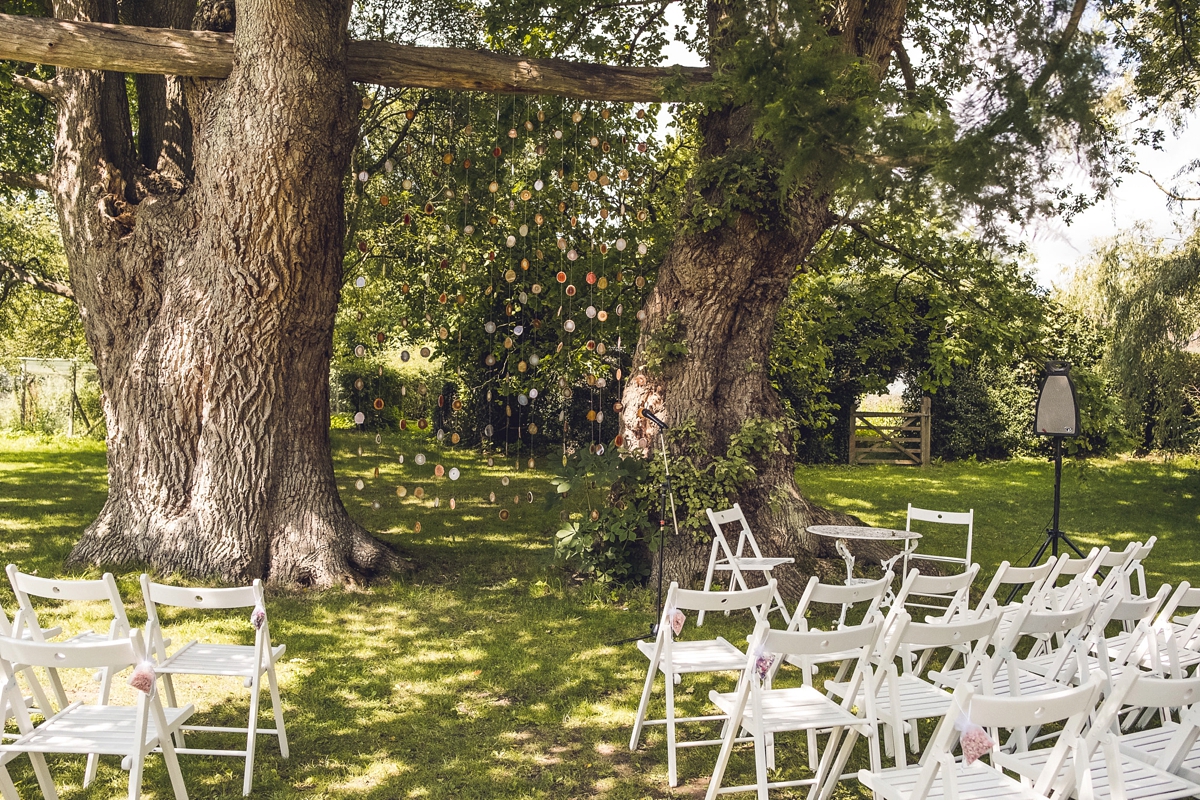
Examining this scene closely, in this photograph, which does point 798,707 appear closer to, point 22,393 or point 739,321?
point 739,321

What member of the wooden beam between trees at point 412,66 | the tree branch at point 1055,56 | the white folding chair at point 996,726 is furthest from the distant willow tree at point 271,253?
the white folding chair at point 996,726

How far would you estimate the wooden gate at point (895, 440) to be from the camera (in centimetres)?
1591

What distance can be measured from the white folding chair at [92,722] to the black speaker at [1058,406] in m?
5.96

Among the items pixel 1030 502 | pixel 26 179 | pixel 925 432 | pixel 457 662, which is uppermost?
pixel 26 179

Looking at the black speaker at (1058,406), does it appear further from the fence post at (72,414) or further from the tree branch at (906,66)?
the fence post at (72,414)

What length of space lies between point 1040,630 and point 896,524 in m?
7.07

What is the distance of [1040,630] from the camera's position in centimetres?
335

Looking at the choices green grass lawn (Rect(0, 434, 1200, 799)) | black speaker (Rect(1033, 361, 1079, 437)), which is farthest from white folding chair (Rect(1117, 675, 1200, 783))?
black speaker (Rect(1033, 361, 1079, 437))

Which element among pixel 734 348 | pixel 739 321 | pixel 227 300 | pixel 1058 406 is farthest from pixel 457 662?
pixel 1058 406

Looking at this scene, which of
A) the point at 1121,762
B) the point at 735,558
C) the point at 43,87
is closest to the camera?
the point at 1121,762

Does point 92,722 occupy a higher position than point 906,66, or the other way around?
point 906,66

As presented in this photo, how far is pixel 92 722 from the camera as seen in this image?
9.89 feet

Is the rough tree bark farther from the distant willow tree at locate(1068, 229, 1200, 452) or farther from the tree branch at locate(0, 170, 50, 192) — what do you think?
the distant willow tree at locate(1068, 229, 1200, 452)

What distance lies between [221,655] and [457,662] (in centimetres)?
171
